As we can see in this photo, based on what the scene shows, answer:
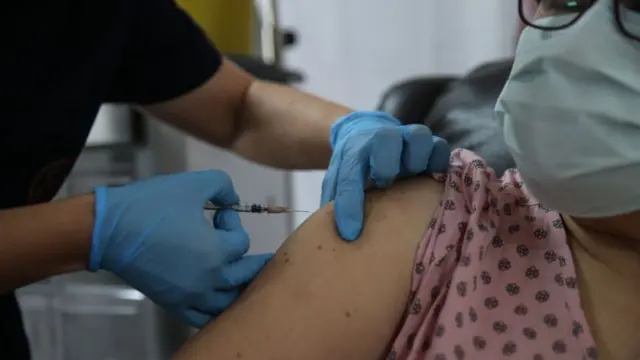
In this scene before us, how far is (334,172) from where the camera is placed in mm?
986

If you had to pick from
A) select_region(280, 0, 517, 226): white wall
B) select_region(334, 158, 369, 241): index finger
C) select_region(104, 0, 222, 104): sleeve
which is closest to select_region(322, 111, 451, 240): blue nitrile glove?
select_region(334, 158, 369, 241): index finger

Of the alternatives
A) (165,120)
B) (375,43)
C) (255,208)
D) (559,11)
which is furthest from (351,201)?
(375,43)

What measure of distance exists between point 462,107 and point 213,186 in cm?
81

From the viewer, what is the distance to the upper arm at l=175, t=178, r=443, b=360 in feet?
2.69

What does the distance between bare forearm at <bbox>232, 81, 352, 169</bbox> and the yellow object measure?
65 centimetres

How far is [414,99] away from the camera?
69.7 inches

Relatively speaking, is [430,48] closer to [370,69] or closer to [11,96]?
[370,69]

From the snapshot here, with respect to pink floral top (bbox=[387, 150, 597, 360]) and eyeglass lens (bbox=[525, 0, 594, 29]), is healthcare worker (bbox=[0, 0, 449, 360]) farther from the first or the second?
eyeglass lens (bbox=[525, 0, 594, 29])

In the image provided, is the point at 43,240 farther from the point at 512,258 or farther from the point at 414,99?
the point at 414,99

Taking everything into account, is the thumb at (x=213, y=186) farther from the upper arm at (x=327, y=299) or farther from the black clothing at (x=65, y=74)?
the black clothing at (x=65, y=74)

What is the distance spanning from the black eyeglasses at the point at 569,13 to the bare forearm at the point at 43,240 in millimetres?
587

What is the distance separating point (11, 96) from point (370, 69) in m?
1.84

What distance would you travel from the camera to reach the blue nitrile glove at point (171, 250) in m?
0.94

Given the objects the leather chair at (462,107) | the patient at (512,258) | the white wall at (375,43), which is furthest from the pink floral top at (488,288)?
the white wall at (375,43)
